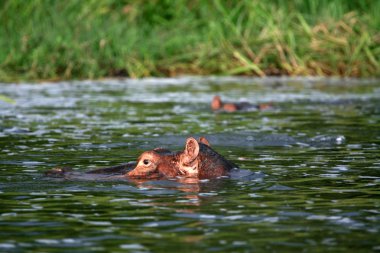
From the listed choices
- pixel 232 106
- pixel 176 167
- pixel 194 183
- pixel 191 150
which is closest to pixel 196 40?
pixel 232 106

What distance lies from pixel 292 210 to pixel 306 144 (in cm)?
438

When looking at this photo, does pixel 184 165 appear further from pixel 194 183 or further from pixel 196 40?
pixel 196 40

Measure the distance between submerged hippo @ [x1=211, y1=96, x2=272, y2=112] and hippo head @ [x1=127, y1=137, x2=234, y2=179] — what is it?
22.8 feet

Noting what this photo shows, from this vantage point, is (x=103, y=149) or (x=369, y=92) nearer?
(x=103, y=149)

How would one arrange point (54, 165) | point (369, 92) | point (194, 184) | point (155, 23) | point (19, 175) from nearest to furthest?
point (194, 184)
point (19, 175)
point (54, 165)
point (369, 92)
point (155, 23)

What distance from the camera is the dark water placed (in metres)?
5.91

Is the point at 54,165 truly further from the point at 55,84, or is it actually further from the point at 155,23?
the point at 155,23

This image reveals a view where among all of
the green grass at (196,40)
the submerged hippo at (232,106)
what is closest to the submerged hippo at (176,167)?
the submerged hippo at (232,106)

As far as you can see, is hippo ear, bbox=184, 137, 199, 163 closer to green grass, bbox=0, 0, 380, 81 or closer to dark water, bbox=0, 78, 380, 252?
dark water, bbox=0, 78, 380, 252

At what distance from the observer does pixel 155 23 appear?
23438 mm

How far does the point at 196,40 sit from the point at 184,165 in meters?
14.0

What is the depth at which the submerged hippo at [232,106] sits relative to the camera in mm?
15281

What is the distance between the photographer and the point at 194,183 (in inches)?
317

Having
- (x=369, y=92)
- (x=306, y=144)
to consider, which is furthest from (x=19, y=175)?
(x=369, y=92)
